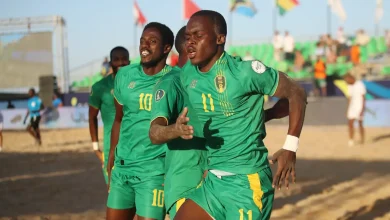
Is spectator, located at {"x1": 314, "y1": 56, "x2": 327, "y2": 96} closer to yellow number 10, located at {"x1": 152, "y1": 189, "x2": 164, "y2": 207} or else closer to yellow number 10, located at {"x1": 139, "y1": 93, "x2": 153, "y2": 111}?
yellow number 10, located at {"x1": 139, "y1": 93, "x2": 153, "y2": 111}

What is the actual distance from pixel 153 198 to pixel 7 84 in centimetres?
3184

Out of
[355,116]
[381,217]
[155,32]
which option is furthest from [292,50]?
[155,32]

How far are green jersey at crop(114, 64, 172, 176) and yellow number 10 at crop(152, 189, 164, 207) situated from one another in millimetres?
154

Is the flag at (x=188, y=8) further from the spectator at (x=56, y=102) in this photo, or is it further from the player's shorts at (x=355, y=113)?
the player's shorts at (x=355, y=113)

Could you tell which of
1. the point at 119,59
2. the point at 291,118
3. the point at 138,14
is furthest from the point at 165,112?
the point at 138,14

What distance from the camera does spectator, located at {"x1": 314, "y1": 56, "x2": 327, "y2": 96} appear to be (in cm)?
2609

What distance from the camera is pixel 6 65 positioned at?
35594mm

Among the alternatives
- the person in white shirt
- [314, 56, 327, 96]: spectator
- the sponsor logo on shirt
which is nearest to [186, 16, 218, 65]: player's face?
the sponsor logo on shirt

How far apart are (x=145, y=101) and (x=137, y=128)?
0.82ft

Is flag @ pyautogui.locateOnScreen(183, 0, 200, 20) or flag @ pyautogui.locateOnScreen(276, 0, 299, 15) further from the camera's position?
flag @ pyautogui.locateOnScreen(276, 0, 299, 15)

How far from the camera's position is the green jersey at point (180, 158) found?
4.52 meters

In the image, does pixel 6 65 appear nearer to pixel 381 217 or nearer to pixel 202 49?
pixel 381 217

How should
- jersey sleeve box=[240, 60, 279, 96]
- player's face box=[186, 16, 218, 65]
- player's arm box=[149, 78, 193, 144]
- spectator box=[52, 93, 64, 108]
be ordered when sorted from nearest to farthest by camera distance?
player's arm box=[149, 78, 193, 144] → jersey sleeve box=[240, 60, 279, 96] → player's face box=[186, 16, 218, 65] → spectator box=[52, 93, 64, 108]

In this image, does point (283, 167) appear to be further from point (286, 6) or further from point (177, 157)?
point (286, 6)
